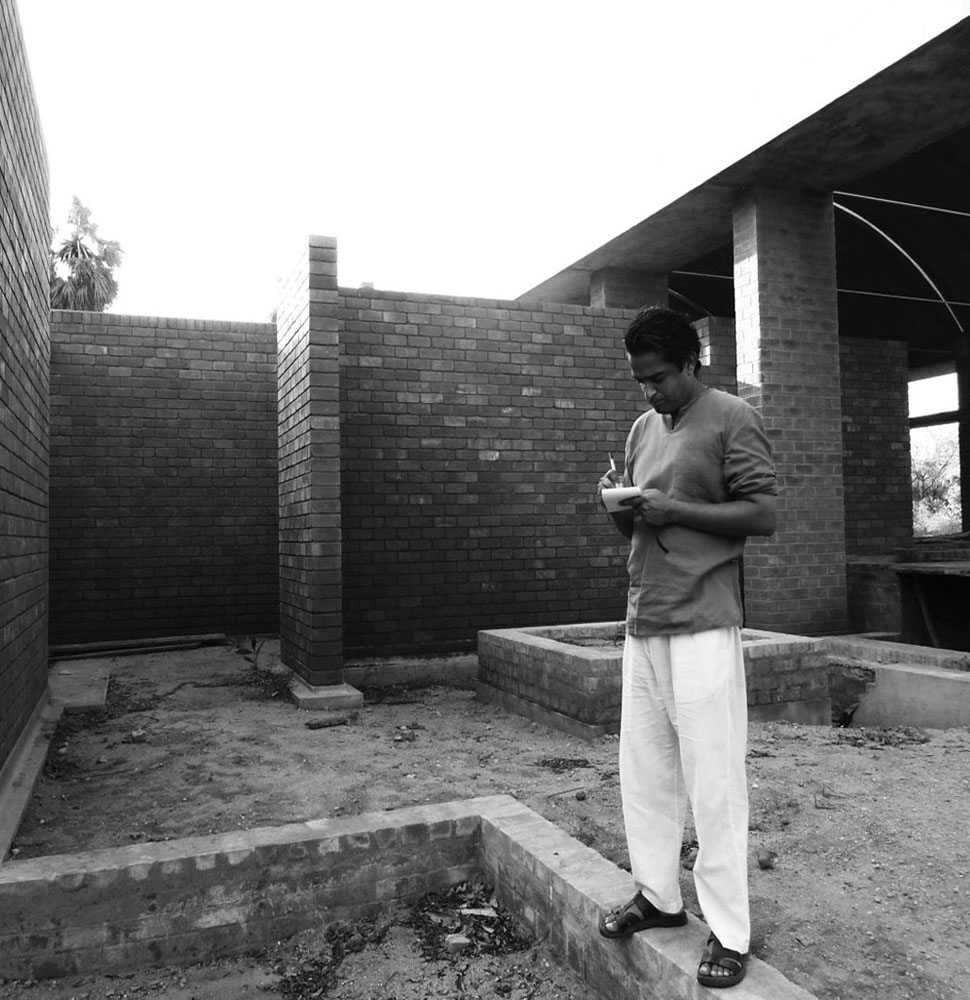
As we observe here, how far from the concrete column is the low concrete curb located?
7762 mm

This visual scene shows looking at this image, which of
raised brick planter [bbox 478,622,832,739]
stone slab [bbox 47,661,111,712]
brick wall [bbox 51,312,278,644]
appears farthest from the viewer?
brick wall [bbox 51,312,278,644]

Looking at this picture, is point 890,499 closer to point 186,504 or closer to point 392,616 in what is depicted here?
point 392,616

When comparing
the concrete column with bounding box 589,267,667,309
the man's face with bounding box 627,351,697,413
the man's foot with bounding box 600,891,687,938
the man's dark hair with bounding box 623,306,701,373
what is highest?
the concrete column with bounding box 589,267,667,309

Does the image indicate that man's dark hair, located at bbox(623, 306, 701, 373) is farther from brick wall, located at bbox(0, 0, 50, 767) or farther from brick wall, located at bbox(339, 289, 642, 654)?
brick wall, located at bbox(339, 289, 642, 654)

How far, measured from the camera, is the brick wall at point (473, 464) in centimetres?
750

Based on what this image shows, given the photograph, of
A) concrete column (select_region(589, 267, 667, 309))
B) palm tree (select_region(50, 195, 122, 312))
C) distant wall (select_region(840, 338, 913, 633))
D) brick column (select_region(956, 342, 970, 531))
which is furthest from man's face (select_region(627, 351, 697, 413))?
palm tree (select_region(50, 195, 122, 312))

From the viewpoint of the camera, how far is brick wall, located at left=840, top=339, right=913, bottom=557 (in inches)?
393

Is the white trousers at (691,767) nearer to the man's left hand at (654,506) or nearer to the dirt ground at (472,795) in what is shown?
the man's left hand at (654,506)

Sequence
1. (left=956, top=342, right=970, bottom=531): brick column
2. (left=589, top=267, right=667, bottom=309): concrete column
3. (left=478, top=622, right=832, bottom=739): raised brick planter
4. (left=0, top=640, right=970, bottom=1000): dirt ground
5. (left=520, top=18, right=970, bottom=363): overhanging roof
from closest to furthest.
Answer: (left=0, top=640, right=970, bottom=1000): dirt ground → (left=478, top=622, right=832, bottom=739): raised brick planter → (left=520, top=18, right=970, bottom=363): overhanging roof → (left=589, top=267, right=667, bottom=309): concrete column → (left=956, top=342, right=970, bottom=531): brick column

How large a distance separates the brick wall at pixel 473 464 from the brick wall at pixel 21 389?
2.38 meters

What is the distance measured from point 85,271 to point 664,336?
25887 millimetres

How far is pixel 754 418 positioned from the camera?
8.04 feet

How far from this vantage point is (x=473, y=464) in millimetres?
7848

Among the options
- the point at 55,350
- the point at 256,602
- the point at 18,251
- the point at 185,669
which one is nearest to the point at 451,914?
the point at 18,251
